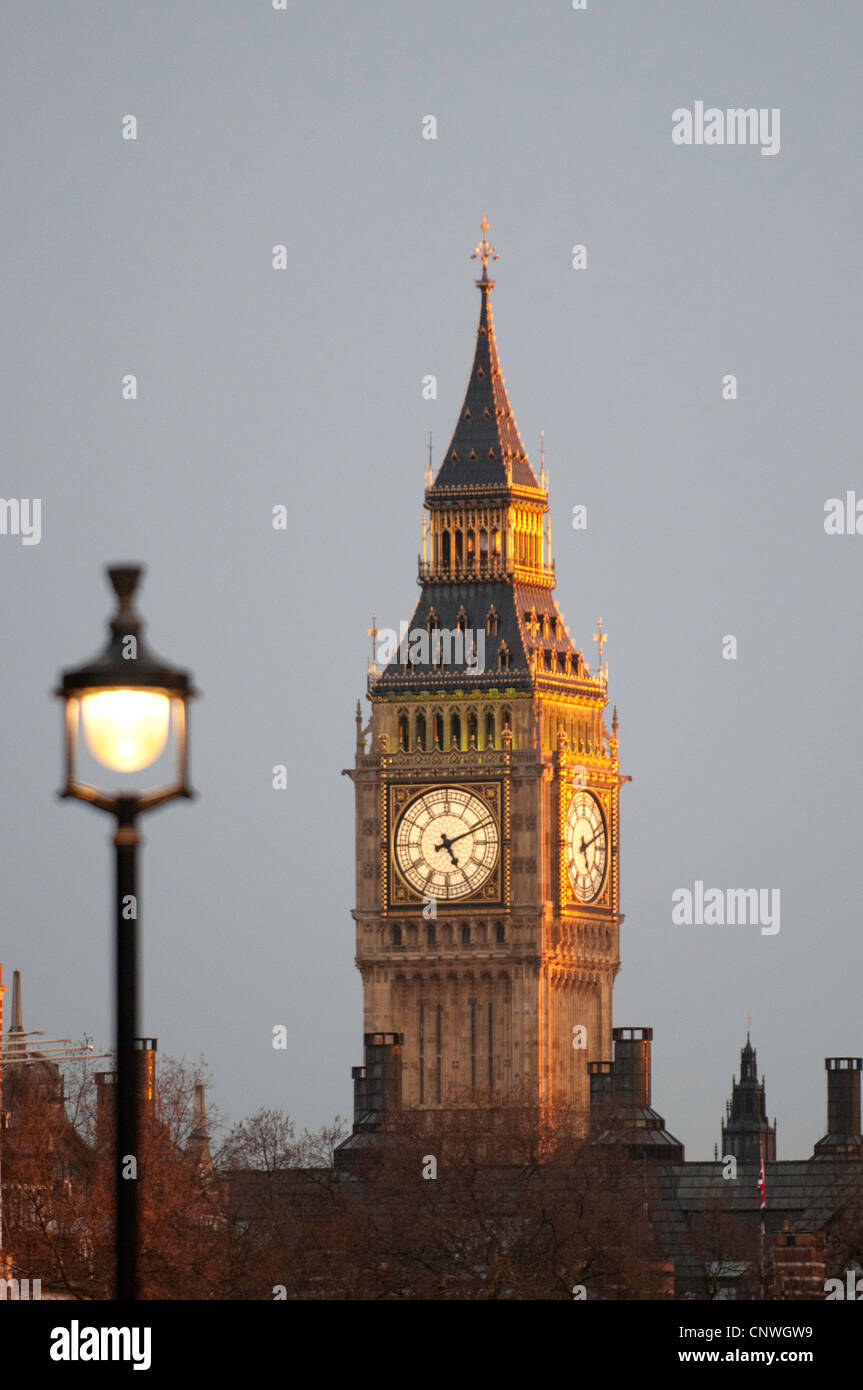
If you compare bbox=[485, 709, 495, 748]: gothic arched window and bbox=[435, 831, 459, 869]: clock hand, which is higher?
bbox=[485, 709, 495, 748]: gothic arched window

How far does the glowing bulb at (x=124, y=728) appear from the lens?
44.8m

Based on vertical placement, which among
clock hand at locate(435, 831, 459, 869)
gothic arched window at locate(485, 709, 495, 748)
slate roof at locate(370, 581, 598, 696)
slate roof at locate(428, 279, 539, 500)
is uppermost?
slate roof at locate(428, 279, 539, 500)

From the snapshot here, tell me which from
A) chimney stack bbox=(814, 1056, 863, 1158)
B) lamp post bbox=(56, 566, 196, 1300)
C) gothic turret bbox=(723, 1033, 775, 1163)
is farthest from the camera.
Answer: gothic turret bbox=(723, 1033, 775, 1163)

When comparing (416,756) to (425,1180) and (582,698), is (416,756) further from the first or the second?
(425,1180)

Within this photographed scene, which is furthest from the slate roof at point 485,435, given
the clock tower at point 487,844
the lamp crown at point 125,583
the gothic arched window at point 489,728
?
the lamp crown at point 125,583

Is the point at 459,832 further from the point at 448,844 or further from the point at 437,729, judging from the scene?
the point at 437,729

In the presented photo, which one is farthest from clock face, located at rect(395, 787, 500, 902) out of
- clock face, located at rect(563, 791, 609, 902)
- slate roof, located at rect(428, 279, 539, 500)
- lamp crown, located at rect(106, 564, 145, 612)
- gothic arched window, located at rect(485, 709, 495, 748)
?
lamp crown, located at rect(106, 564, 145, 612)

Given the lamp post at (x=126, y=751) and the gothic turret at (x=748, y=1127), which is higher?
the gothic turret at (x=748, y=1127)

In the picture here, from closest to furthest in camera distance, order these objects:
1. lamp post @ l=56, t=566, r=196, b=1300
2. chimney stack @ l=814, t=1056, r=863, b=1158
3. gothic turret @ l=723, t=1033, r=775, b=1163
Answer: lamp post @ l=56, t=566, r=196, b=1300, chimney stack @ l=814, t=1056, r=863, b=1158, gothic turret @ l=723, t=1033, r=775, b=1163

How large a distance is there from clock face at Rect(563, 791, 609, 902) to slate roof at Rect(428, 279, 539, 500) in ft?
39.3

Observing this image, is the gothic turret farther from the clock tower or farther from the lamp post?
the lamp post

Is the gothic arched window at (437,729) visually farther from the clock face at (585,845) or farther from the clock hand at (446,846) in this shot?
the clock face at (585,845)

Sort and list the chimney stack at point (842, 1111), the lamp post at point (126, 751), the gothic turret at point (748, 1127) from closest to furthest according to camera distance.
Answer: the lamp post at point (126, 751) < the chimney stack at point (842, 1111) < the gothic turret at point (748, 1127)

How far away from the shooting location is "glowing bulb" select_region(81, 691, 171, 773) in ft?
147
